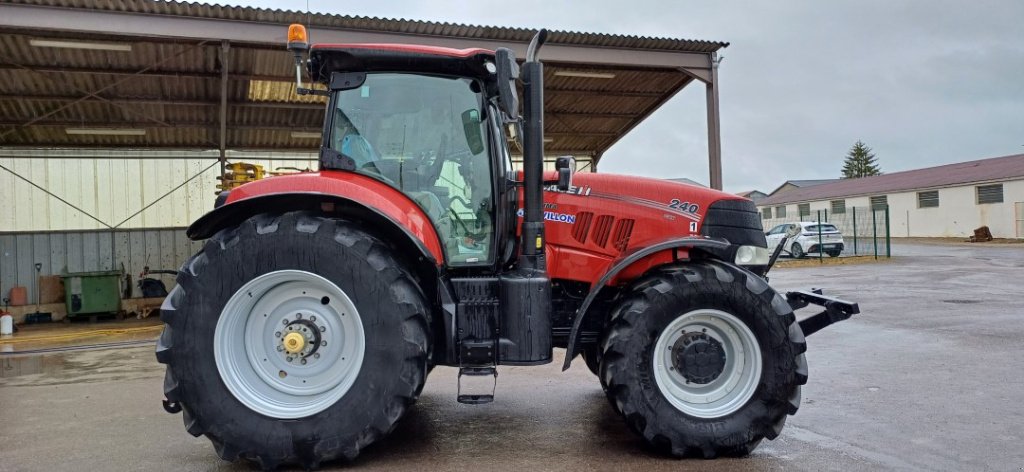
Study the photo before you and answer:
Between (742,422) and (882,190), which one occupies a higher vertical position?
(882,190)

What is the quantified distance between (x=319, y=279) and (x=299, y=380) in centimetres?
63

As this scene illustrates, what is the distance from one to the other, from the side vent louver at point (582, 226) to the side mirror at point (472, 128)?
2.70ft

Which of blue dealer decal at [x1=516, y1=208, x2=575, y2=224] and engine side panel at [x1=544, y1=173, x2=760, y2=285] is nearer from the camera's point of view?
engine side panel at [x1=544, y1=173, x2=760, y2=285]

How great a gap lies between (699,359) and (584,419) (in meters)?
1.17

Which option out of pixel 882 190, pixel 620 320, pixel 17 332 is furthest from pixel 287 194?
pixel 882 190

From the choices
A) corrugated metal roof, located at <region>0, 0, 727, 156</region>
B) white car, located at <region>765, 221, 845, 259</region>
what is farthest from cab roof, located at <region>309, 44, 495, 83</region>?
white car, located at <region>765, 221, 845, 259</region>

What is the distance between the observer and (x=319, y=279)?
12.2 ft

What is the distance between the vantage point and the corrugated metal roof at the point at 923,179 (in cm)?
3344

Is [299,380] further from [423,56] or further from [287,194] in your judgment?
[423,56]

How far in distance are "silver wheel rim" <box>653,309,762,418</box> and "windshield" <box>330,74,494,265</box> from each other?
1.23 metres

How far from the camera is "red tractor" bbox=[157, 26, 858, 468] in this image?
365cm

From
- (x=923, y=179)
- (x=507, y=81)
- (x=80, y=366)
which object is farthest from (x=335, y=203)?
(x=923, y=179)

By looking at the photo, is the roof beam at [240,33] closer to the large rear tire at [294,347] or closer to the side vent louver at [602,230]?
the side vent louver at [602,230]

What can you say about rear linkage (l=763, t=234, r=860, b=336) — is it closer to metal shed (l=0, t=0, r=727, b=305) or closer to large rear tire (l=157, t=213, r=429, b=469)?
large rear tire (l=157, t=213, r=429, b=469)
